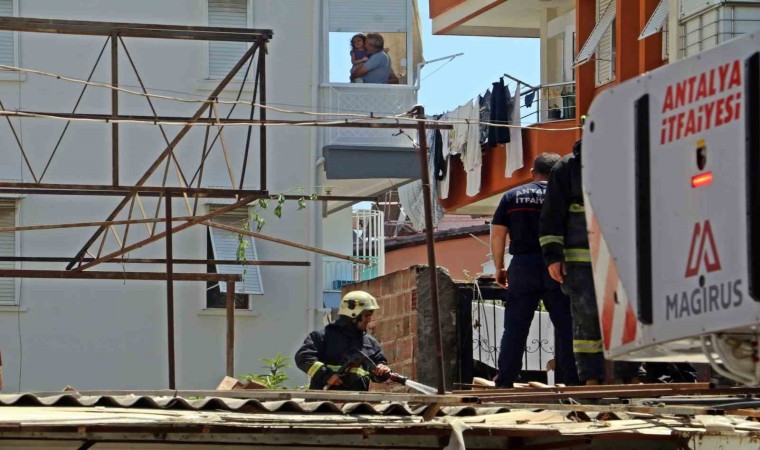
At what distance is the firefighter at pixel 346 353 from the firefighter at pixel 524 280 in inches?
33.9

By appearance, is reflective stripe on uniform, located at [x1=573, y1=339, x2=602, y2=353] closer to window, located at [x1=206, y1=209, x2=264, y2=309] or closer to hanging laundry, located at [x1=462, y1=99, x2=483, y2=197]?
window, located at [x1=206, y1=209, x2=264, y2=309]

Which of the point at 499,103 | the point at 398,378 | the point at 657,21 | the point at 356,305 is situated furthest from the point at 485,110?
the point at 398,378

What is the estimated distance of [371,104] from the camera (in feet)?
76.0

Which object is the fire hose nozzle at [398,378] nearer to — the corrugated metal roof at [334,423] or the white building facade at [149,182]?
the corrugated metal roof at [334,423]

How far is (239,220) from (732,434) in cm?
1715

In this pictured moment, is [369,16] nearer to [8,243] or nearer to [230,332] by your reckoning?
[8,243]

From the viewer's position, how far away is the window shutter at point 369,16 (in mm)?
23938

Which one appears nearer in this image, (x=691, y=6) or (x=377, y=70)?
(x=691, y=6)

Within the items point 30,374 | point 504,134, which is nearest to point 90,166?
point 30,374

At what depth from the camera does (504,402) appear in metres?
8.62

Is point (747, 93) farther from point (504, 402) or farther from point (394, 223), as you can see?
point (394, 223)

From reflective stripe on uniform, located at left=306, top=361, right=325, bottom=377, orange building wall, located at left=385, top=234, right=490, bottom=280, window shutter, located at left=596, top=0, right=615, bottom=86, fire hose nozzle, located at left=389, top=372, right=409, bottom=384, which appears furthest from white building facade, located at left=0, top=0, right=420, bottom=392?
orange building wall, located at left=385, top=234, right=490, bottom=280

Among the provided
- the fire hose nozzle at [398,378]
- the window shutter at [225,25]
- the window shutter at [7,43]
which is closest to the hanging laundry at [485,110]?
the window shutter at [225,25]

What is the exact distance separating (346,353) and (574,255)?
2.22 metres
